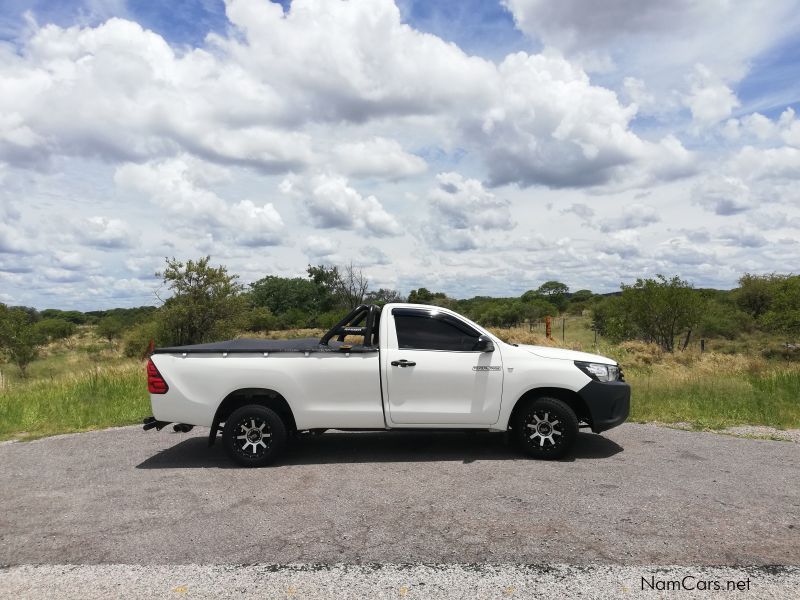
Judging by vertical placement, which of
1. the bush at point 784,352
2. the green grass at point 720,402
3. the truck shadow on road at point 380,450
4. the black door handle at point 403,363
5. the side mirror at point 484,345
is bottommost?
the bush at point 784,352

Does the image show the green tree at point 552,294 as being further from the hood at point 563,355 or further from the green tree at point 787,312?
the hood at point 563,355

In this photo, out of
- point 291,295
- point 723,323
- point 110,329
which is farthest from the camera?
point 291,295

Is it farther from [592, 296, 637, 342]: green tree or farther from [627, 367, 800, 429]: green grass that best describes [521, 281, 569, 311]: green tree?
[627, 367, 800, 429]: green grass

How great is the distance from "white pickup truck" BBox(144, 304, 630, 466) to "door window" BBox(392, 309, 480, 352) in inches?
3.3

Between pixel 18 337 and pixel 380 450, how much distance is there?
108 ft

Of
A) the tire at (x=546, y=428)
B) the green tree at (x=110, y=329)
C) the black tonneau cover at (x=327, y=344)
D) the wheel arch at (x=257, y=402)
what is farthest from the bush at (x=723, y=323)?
the green tree at (x=110, y=329)

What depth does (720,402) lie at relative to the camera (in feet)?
32.2

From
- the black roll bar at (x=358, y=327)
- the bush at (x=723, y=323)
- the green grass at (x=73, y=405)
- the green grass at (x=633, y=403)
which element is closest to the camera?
the black roll bar at (x=358, y=327)

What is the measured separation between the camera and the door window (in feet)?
22.8

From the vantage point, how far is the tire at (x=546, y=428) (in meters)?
6.69

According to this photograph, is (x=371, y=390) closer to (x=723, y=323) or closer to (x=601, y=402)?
(x=601, y=402)

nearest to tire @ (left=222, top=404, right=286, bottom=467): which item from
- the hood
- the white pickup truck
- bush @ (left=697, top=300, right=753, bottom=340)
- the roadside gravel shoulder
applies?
the white pickup truck

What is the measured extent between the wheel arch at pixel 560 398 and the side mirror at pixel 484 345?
669mm

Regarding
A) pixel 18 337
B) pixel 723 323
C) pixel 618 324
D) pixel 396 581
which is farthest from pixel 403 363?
pixel 723 323
